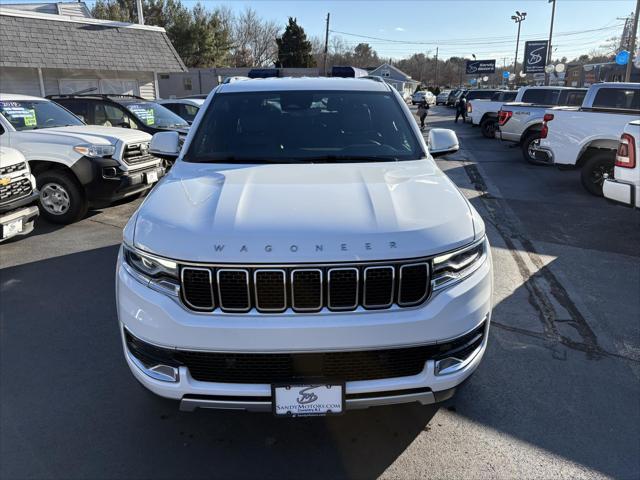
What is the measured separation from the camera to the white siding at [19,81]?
656 inches

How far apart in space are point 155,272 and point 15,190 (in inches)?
181

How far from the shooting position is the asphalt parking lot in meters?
2.65

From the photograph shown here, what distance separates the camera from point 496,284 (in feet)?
16.9

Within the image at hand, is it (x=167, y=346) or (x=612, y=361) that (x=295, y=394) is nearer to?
(x=167, y=346)

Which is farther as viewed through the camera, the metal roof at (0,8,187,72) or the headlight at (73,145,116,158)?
the metal roof at (0,8,187,72)

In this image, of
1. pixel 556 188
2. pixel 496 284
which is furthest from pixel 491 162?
pixel 496 284

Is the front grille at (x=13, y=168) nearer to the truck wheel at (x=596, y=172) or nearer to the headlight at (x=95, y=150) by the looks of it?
the headlight at (x=95, y=150)

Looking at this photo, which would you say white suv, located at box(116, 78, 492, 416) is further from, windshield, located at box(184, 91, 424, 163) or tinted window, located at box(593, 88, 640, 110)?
tinted window, located at box(593, 88, 640, 110)

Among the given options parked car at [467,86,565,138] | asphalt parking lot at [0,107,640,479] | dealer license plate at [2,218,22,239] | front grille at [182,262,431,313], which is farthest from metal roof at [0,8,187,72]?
front grille at [182,262,431,313]

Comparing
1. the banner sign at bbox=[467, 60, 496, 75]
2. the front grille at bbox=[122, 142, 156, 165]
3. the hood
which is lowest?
the front grille at bbox=[122, 142, 156, 165]

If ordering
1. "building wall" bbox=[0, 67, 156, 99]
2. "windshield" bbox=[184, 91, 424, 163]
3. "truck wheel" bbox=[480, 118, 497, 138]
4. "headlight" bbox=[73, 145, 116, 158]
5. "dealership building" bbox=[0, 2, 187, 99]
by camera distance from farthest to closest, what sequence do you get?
"truck wheel" bbox=[480, 118, 497, 138] → "building wall" bbox=[0, 67, 156, 99] → "dealership building" bbox=[0, 2, 187, 99] → "headlight" bbox=[73, 145, 116, 158] → "windshield" bbox=[184, 91, 424, 163]

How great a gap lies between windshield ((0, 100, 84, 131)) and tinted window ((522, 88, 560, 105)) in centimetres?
1378

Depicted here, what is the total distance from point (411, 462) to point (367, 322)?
955mm

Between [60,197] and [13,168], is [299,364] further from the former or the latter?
[60,197]
